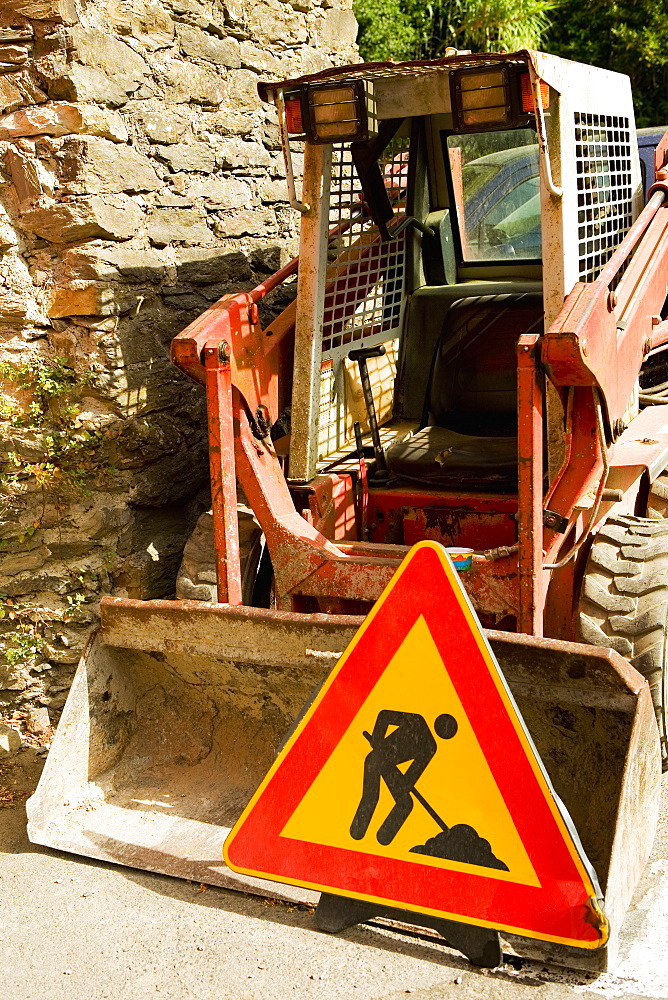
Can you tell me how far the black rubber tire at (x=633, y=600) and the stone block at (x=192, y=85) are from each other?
2.71m

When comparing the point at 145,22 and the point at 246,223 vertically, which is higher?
the point at 145,22

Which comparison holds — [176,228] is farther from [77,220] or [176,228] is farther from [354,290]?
[354,290]

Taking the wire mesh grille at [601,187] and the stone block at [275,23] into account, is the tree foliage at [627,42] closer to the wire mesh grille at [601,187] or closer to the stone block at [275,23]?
the stone block at [275,23]

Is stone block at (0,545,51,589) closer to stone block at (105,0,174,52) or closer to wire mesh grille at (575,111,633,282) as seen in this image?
stone block at (105,0,174,52)

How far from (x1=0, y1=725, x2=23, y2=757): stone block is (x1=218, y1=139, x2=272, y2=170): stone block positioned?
268cm

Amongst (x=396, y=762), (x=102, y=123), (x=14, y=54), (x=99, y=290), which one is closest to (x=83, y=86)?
(x=102, y=123)

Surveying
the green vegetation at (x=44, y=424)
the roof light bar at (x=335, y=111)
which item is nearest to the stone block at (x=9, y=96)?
the green vegetation at (x=44, y=424)

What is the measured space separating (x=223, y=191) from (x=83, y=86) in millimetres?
933

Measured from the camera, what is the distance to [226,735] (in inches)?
151

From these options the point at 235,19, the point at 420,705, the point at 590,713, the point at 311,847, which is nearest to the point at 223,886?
the point at 311,847

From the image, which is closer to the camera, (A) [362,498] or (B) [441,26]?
(A) [362,498]

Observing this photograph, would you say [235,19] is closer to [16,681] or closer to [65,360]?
[65,360]

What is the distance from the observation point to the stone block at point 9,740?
4430 millimetres

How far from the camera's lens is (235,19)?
508 cm
